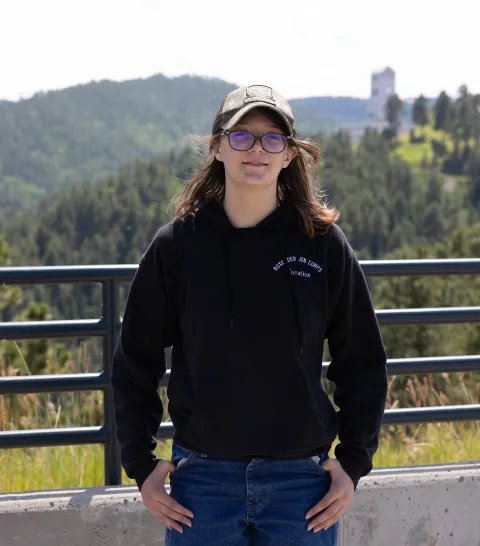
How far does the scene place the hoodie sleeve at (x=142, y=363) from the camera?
2.17 meters

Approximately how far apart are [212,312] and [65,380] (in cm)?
134

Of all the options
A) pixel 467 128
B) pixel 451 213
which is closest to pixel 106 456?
pixel 451 213

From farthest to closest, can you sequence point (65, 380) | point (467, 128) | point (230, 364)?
point (467, 128)
point (65, 380)
point (230, 364)

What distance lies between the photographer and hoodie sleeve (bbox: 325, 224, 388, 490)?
7.16ft

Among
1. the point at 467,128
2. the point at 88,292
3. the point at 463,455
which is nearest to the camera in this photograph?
the point at 463,455

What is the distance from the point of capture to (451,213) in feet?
398

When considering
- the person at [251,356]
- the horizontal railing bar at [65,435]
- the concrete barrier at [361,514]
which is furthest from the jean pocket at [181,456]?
the horizontal railing bar at [65,435]

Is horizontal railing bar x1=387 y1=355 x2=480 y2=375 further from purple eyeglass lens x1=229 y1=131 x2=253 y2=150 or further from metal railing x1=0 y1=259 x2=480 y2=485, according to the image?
purple eyeglass lens x1=229 y1=131 x2=253 y2=150

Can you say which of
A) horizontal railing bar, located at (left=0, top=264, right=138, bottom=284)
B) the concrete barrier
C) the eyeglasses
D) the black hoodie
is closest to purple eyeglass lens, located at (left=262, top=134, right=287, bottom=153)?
the eyeglasses

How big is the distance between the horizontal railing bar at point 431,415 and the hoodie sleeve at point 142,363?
1.51 meters

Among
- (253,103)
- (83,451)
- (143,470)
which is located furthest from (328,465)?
(83,451)

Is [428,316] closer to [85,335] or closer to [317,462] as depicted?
[85,335]

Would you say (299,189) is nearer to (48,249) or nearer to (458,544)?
(458,544)

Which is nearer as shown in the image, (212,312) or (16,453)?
(212,312)
